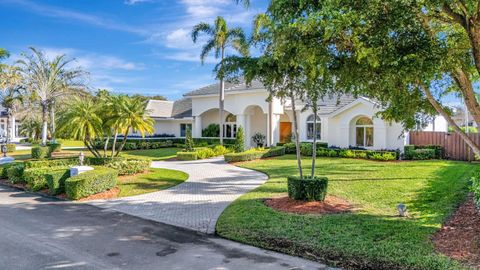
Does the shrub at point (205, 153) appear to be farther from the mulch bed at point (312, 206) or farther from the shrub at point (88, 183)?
the mulch bed at point (312, 206)

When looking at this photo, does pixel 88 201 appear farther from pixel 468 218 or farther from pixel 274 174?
pixel 468 218

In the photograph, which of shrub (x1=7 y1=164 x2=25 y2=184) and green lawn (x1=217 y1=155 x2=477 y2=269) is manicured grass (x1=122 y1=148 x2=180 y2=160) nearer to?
shrub (x1=7 y1=164 x2=25 y2=184)

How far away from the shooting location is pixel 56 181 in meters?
14.5

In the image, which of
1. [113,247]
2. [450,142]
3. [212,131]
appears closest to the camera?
[113,247]

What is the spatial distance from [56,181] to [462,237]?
14385mm

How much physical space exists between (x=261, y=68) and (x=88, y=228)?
6927mm

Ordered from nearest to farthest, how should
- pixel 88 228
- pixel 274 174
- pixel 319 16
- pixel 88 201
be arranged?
pixel 319 16 → pixel 88 228 → pixel 88 201 → pixel 274 174

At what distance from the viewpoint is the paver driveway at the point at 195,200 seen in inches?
420

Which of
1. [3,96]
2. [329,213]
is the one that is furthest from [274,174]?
[3,96]

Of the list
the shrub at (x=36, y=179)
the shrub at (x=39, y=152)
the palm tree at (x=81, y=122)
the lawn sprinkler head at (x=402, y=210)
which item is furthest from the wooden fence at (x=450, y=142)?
the shrub at (x=39, y=152)

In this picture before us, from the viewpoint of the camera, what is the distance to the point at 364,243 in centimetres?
762

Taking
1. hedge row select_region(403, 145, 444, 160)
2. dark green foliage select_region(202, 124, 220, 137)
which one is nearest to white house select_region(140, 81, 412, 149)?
dark green foliage select_region(202, 124, 220, 137)

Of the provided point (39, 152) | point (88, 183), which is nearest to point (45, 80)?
point (39, 152)

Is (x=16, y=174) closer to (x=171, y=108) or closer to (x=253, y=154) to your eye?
(x=253, y=154)
